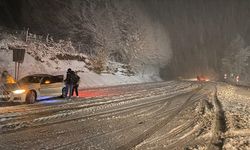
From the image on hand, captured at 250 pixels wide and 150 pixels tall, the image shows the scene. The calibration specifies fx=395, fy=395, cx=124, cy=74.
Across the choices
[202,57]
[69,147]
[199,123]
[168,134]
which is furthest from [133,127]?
[202,57]

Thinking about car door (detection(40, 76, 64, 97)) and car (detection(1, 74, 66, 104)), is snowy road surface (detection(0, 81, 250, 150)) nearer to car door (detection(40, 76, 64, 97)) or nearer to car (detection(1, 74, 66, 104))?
car (detection(1, 74, 66, 104))

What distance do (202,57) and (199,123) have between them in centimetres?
9355

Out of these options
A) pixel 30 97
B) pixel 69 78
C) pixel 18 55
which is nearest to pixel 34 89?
pixel 30 97

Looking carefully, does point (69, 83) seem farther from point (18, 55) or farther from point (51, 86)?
point (18, 55)

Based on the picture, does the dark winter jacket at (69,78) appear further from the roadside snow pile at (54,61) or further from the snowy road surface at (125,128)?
the roadside snow pile at (54,61)

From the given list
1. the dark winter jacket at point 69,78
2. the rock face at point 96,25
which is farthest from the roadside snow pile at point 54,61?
the dark winter jacket at point 69,78

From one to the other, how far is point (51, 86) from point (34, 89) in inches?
64.6

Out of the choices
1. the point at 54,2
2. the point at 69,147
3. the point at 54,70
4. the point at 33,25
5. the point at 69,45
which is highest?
the point at 54,2

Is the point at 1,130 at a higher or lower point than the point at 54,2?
lower

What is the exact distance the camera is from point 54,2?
160 ft

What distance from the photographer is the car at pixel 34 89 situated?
18844mm

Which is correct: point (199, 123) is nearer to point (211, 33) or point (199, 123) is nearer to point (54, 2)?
point (54, 2)

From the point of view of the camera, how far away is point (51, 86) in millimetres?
21547

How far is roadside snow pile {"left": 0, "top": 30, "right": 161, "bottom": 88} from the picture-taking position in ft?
105
